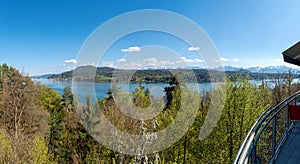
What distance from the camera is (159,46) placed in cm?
830

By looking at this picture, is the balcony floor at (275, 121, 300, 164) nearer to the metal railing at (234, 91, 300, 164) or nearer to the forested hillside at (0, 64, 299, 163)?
the metal railing at (234, 91, 300, 164)

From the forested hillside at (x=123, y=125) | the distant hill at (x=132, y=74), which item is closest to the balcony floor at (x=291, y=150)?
the distant hill at (x=132, y=74)

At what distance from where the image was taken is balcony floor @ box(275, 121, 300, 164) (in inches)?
99.8

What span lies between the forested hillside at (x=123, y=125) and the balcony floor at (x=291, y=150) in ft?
18.3

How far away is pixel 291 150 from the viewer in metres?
A: 2.70

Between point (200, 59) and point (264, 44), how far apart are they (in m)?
8.98

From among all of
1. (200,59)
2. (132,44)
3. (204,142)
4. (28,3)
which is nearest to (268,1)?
(200,59)

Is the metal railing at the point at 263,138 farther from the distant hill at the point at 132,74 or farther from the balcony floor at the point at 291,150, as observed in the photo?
the distant hill at the point at 132,74

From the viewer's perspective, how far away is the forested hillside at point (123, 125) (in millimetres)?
9078

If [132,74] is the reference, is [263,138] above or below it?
below

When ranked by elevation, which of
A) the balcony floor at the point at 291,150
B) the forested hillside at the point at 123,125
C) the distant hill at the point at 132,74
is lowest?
the forested hillside at the point at 123,125

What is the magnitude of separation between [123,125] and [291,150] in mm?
7994

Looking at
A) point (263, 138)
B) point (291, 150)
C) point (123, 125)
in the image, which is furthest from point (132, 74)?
point (291, 150)

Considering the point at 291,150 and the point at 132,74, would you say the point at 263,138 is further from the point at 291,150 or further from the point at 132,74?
Result: the point at 132,74
